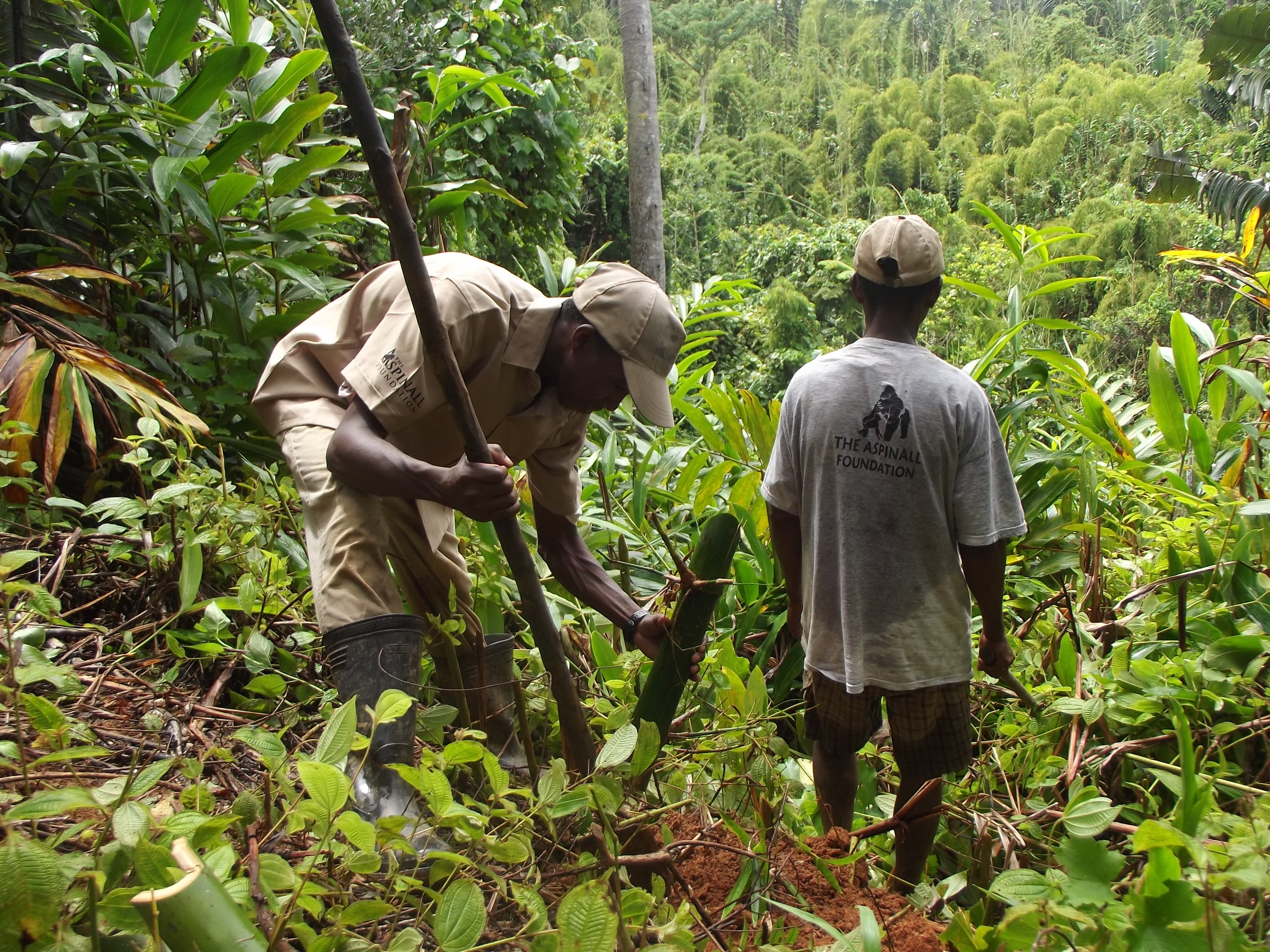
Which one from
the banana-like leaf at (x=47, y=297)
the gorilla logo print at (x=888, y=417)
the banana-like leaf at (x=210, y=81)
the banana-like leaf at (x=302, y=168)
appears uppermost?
the banana-like leaf at (x=210, y=81)

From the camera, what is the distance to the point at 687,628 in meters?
1.34

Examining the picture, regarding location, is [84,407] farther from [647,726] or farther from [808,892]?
[808,892]

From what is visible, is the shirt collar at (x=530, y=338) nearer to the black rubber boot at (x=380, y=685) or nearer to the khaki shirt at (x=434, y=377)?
the khaki shirt at (x=434, y=377)

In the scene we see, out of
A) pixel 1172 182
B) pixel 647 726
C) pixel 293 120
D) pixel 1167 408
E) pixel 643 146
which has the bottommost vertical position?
pixel 1172 182

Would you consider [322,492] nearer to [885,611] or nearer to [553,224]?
[885,611]

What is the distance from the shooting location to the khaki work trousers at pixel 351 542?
5.99 feet

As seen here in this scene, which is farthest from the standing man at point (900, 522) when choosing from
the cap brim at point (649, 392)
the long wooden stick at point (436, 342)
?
the long wooden stick at point (436, 342)

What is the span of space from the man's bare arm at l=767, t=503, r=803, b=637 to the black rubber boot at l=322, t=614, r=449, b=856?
920mm

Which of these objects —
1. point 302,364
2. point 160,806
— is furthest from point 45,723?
point 302,364

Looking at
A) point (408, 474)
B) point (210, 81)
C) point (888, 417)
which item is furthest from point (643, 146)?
point (408, 474)

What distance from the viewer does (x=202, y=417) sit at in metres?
3.34

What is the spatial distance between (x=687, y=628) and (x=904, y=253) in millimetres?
1223

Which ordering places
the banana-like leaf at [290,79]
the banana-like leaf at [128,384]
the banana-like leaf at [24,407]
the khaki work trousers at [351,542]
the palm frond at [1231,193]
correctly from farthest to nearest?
1. the palm frond at [1231,193]
2. the banana-like leaf at [290,79]
3. the banana-like leaf at [128,384]
4. the banana-like leaf at [24,407]
5. the khaki work trousers at [351,542]

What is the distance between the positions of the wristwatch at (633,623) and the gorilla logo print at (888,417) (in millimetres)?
673
